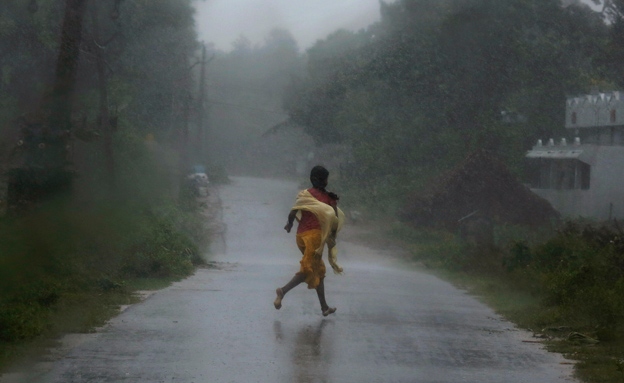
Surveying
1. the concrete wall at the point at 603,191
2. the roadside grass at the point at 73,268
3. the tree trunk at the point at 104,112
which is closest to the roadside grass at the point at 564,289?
the roadside grass at the point at 73,268

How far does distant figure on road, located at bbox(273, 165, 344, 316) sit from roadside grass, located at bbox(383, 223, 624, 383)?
2.56 meters

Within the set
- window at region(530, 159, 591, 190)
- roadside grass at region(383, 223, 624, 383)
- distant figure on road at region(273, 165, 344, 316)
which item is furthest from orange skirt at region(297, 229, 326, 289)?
window at region(530, 159, 591, 190)

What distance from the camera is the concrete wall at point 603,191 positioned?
28.0m

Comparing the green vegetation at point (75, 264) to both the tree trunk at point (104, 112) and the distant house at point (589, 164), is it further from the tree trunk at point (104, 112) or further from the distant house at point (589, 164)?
the distant house at point (589, 164)

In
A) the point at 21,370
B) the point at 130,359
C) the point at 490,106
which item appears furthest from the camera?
the point at 490,106

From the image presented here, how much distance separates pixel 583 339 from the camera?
8523 millimetres

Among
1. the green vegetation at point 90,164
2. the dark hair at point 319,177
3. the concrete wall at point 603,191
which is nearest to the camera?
the dark hair at point 319,177

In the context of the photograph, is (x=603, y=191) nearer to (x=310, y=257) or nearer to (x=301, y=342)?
(x=310, y=257)

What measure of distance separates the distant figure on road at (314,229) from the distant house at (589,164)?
20513 mm

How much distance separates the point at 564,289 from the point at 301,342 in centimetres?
473

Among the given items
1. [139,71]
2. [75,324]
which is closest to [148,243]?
[75,324]

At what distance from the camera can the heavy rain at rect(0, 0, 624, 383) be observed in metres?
7.41

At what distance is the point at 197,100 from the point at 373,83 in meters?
18.4

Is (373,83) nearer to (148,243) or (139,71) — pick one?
(139,71)
